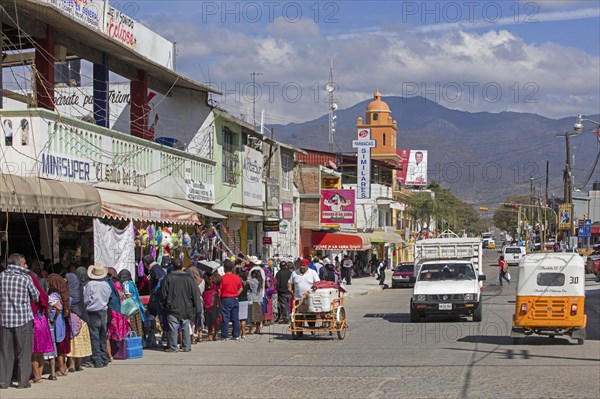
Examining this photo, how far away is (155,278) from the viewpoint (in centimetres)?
1945

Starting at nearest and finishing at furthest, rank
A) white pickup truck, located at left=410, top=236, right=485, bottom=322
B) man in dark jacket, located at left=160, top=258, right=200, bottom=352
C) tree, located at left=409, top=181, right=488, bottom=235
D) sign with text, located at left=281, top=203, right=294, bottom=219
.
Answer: man in dark jacket, located at left=160, top=258, right=200, bottom=352 → white pickup truck, located at left=410, top=236, right=485, bottom=322 → sign with text, located at left=281, top=203, right=294, bottom=219 → tree, located at left=409, top=181, right=488, bottom=235

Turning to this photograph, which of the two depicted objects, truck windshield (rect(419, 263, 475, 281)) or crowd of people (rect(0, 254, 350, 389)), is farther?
truck windshield (rect(419, 263, 475, 281))

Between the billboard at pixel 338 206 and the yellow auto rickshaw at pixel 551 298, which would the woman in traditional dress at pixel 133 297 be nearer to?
the yellow auto rickshaw at pixel 551 298

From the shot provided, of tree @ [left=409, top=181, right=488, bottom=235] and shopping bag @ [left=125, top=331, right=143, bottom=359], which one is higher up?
tree @ [left=409, top=181, right=488, bottom=235]

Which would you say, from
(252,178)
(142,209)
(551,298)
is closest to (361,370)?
(551,298)

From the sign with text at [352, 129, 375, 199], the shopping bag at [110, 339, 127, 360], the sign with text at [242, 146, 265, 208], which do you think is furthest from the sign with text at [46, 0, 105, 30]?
the sign with text at [352, 129, 375, 199]

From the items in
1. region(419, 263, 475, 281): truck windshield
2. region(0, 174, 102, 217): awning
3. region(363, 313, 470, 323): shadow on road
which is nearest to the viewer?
region(0, 174, 102, 217): awning

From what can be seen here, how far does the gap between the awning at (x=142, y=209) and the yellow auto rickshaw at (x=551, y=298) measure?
8591 millimetres

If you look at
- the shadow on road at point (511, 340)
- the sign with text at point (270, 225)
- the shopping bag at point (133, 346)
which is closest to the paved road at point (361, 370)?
the shadow on road at point (511, 340)

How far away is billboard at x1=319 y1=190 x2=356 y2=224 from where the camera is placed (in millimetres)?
54906

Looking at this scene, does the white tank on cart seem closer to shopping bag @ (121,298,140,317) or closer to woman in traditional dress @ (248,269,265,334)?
woman in traditional dress @ (248,269,265,334)

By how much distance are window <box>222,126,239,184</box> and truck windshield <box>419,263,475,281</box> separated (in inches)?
392

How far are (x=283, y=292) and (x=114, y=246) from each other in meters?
6.58

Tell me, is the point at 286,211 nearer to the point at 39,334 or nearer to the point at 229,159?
the point at 229,159
